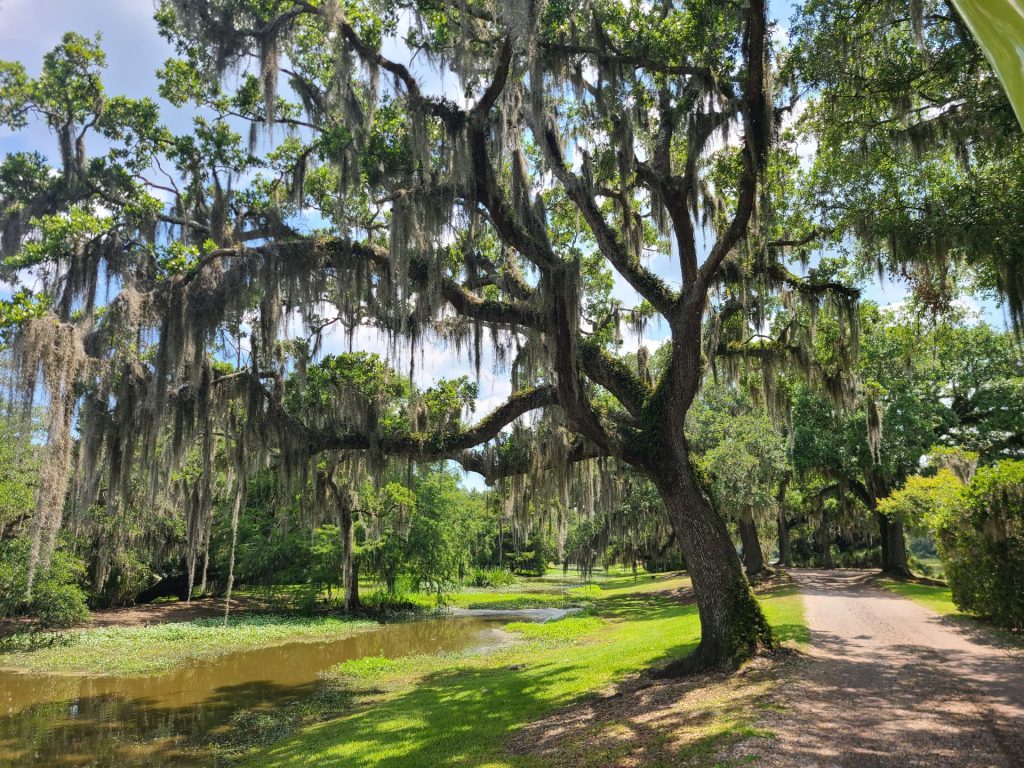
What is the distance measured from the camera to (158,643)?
18797mm

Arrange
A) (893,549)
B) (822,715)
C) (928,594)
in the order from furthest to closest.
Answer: (893,549) < (928,594) < (822,715)

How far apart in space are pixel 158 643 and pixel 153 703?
700 centimetres

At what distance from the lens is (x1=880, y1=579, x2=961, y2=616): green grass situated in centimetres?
1521

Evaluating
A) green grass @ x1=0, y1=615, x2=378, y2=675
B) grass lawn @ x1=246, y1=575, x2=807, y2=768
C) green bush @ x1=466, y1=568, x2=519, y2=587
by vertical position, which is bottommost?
green bush @ x1=466, y1=568, x2=519, y2=587

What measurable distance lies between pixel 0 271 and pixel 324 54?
20.5 ft

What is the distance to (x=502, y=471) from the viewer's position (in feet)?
42.6

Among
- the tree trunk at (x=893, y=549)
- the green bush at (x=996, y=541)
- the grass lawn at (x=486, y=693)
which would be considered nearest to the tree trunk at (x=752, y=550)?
the tree trunk at (x=893, y=549)

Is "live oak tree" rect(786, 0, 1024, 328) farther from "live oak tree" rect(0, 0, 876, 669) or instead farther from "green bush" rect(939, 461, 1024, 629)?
"green bush" rect(939, 461, 1024, 629)

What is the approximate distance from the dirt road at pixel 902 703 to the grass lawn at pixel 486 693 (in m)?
0.68

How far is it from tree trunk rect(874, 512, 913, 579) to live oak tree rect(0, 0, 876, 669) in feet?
60.8

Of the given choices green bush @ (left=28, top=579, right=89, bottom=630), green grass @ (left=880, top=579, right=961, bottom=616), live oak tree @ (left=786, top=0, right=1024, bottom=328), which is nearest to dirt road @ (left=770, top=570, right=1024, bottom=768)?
green grass @ (left=880, top=579, right=961, bottom=616)

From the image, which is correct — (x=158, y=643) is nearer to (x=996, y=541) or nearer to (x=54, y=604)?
(x=54, y=604)

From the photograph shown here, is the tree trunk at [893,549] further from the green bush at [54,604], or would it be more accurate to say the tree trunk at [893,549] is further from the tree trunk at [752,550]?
the green bush at [54,604]

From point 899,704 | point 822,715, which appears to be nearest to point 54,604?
point 822,715
